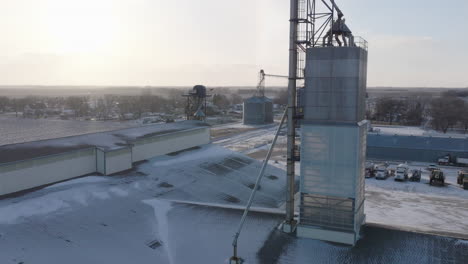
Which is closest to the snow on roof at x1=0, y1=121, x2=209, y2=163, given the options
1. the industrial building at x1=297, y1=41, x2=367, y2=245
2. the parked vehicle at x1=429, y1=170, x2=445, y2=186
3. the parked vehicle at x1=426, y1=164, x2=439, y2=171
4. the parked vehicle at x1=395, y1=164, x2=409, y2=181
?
the industrial building at x1=297, y1=41, x2=367, y2=245

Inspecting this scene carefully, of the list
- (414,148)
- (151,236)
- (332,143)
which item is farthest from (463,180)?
(151,236)

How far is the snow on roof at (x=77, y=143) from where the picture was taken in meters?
23.3

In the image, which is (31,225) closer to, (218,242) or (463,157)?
(218,242)

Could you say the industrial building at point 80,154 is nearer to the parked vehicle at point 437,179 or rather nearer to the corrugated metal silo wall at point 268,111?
the parked vehicle at point 437,179

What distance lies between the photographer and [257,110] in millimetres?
97562

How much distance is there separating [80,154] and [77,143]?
2.85 meters

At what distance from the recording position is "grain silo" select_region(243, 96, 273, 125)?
9650 cm

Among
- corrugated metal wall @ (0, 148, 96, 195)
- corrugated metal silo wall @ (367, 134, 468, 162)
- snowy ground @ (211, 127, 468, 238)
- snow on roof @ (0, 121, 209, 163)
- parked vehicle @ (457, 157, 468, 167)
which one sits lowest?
snowy ground @ (211, 127, 468, 238)

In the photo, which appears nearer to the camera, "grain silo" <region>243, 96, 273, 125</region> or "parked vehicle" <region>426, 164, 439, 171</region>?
"parked vehicle" <region>426, 164, 439, 171</region>

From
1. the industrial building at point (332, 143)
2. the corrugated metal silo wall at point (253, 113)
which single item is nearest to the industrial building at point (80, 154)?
the industrial building at point (332, 143)

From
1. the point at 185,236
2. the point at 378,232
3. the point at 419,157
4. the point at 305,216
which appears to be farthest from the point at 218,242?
the point at 419,157

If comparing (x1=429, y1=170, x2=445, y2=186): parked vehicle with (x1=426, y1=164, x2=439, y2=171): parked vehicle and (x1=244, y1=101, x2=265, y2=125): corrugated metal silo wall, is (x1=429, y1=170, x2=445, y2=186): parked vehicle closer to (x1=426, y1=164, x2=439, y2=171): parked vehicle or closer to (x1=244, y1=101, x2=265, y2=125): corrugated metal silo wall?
(x1=426, y1=164, x2=439, y2=171): parked vehicle

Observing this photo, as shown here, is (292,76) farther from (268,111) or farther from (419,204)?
(268,111)

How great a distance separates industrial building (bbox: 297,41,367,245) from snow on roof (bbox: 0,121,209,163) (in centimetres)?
1565
